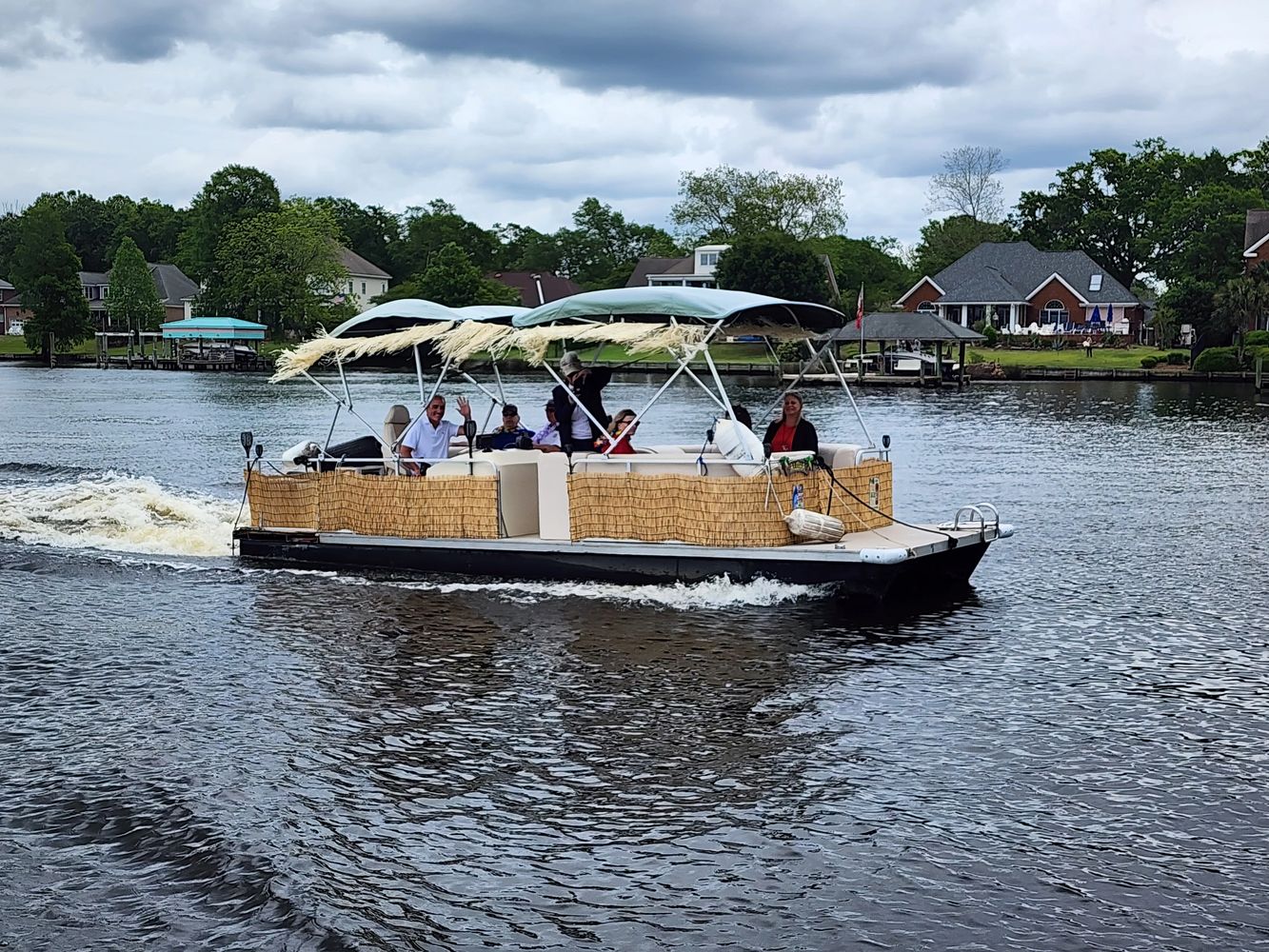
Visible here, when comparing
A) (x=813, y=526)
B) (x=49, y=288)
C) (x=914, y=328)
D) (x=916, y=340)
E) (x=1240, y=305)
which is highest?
(x=49, y=288)

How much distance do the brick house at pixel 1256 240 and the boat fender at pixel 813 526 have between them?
80568 millimetres

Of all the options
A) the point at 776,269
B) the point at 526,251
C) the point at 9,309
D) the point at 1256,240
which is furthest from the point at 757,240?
the point at 9,309

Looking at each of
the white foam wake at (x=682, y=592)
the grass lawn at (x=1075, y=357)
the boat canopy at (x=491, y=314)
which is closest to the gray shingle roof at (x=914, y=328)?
the grass lawn at (x=1075, y=357)

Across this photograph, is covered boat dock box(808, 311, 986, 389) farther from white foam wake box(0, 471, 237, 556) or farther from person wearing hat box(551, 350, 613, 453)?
person wearing hat box(551, 350, 613, 453)

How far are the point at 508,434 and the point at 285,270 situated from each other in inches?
4169

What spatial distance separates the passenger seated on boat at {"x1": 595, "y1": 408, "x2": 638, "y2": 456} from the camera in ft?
54.2

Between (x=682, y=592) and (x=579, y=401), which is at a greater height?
(x=579, y=401)

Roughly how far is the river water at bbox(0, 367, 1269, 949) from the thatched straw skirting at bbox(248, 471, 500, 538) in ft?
2.46

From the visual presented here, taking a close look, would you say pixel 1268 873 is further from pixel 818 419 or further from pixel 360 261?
pixel 360 261

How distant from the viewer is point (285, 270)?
119375 mm

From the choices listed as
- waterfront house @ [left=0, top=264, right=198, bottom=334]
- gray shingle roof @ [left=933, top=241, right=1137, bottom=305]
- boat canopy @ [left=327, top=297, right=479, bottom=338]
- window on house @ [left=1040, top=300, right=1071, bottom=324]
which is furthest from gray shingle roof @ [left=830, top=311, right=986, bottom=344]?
waterfront house @ [left=0, top=264, right=198, bottom=334]

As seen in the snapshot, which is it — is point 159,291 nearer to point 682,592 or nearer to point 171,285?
point 171,285

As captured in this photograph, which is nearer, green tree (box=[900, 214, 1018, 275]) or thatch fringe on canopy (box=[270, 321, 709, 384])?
thatch fringe on canopy (box=[270, 321, 709, 384])

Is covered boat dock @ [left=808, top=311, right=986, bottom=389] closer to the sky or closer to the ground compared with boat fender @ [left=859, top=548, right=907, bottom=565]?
closer to the sky
